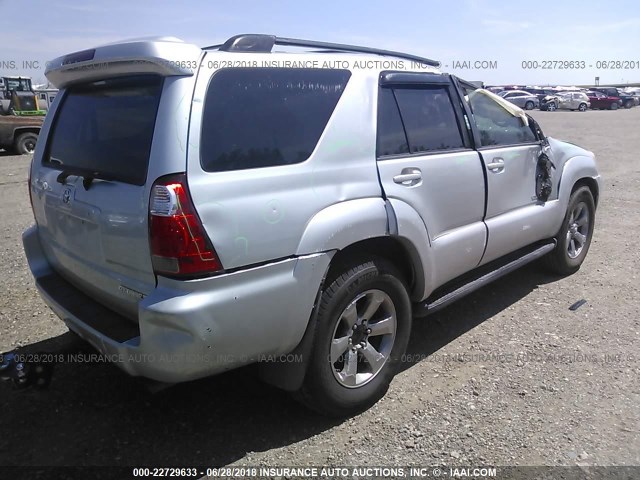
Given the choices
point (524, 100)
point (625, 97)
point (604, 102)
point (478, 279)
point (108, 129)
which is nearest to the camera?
point (108, 129)

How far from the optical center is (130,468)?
253cm

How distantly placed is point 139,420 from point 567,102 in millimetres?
46748

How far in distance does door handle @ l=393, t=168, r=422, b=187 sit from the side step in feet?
2.61

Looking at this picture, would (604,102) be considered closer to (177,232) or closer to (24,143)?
(24,143)

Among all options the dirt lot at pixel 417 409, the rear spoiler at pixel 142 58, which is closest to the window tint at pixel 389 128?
the rear spoiler at pixel 142 58

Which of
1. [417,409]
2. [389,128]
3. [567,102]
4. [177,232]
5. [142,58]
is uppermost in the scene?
[567,102]

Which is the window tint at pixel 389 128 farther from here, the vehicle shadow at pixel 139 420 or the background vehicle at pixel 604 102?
the background vehicle at pixel 604 102

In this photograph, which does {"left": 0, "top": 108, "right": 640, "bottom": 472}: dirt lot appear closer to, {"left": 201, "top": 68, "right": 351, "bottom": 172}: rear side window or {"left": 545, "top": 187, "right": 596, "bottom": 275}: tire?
{"left": 545, "top": 187, "right": 596, "bottom": 275}: tire

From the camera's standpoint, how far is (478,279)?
3.72m

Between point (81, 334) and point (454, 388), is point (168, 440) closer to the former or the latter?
point (81, 334)

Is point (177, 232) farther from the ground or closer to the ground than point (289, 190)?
closer to the ground

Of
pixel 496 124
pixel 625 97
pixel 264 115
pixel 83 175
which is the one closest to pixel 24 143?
pixel 83 175

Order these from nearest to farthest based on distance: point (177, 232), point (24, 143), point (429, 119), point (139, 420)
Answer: point (177, 232) < point (139, 420) < point (429, 119) < point (24, 143)

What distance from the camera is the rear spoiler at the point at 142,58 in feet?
7.32
